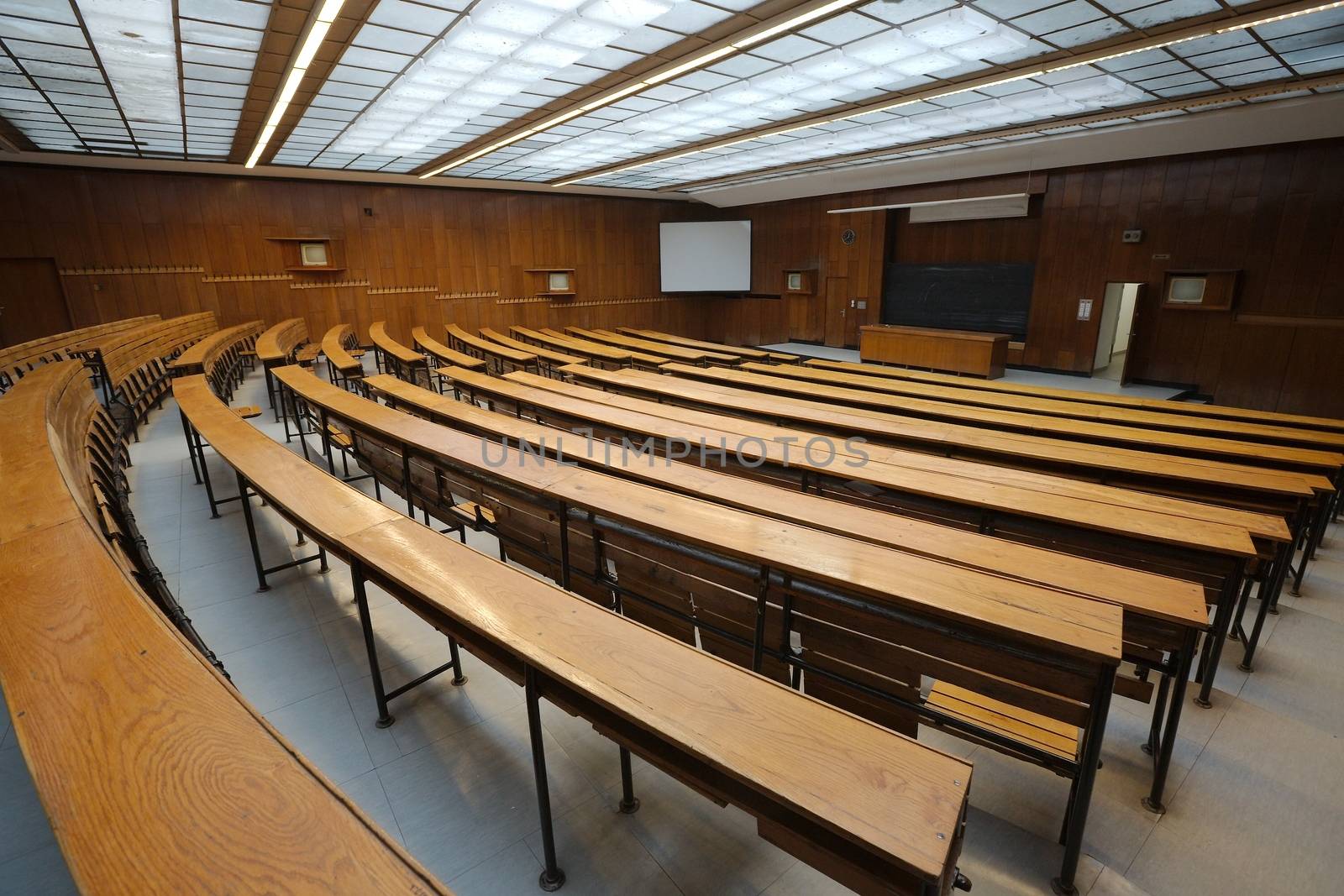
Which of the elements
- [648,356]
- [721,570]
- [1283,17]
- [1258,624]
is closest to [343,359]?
[648,356]

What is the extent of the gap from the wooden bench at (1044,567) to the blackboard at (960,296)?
30.0ft

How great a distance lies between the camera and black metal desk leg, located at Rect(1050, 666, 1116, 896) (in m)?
1.44

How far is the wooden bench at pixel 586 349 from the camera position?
24.4 ft

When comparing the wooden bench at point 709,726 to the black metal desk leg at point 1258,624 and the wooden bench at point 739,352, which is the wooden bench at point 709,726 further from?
the wooden bench at point 739,352

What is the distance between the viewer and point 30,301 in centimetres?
877

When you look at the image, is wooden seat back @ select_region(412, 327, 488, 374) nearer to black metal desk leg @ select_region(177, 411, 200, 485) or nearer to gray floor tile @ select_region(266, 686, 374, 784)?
black metal desk leg @ select_region(177, 411, 200, 485)

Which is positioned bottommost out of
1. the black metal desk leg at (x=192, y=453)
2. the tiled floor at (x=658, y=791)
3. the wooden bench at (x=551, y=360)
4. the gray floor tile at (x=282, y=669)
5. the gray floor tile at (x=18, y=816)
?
the tiled floor at (x=658, y=791)

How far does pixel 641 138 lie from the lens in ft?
27.1

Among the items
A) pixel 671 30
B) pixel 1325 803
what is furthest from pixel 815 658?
pixel 671 30

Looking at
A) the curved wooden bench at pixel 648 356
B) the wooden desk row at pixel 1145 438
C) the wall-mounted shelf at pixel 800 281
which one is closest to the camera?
the wooden desk row at pixel 1145 438

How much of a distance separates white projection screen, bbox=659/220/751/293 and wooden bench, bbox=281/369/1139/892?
1229cm

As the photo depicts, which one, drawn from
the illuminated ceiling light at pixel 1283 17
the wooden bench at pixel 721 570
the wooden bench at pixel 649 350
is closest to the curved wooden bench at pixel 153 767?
the wooden bench at pixel 721 570

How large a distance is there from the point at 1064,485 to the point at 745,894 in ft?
6.94

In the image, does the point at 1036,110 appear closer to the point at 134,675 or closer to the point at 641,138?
the point at 641,138
